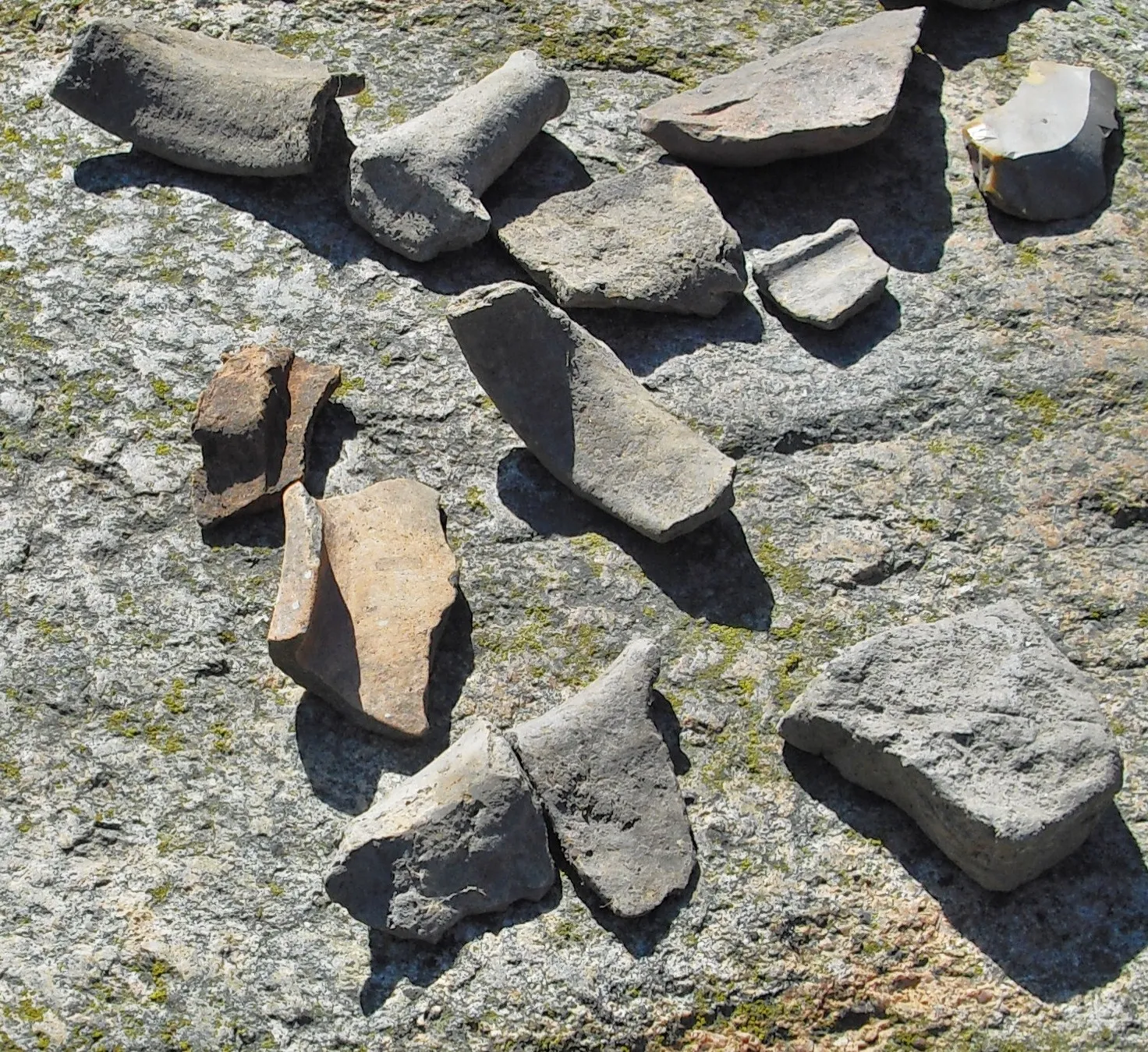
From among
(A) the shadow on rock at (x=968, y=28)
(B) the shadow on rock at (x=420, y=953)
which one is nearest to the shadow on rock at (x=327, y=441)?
(B) the shadow on rock at (x=420, y=953)

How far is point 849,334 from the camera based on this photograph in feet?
7.91

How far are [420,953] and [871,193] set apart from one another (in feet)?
5.24

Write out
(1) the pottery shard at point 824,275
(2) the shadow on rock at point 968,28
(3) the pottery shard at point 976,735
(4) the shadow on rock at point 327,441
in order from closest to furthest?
(3) the pottery shard at point 976,735 < (4) the shadow on rock at point 327,441 < (1) the pottery shard at point 824,275 < (2) the shadow on rock at point 968,28

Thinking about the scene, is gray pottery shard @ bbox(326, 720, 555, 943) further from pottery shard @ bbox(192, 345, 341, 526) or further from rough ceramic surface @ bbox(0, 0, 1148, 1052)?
pottery shard @ bbox(192, 345, 341, 526)

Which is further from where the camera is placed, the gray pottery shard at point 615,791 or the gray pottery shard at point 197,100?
the gray pottery shard at point 197,100

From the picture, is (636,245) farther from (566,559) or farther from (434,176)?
(566,559)

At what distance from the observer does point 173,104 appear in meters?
2.63

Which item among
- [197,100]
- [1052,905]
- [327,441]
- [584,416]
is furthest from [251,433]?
[1052,905]

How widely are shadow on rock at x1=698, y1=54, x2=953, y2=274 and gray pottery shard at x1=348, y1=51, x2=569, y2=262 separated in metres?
0.41

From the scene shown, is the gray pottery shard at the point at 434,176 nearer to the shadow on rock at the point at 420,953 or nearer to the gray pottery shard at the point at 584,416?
the gray pottery shard at the point at 584,416

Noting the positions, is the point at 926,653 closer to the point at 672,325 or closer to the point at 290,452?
the point at 672,325

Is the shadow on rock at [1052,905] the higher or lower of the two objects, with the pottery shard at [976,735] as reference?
lower

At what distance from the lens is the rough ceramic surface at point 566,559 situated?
1785 millimetres

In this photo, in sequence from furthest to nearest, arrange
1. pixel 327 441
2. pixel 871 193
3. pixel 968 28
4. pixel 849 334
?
pixel 968 28 → pixel 871 193 → pixel 849 334 → pixel 327 441
